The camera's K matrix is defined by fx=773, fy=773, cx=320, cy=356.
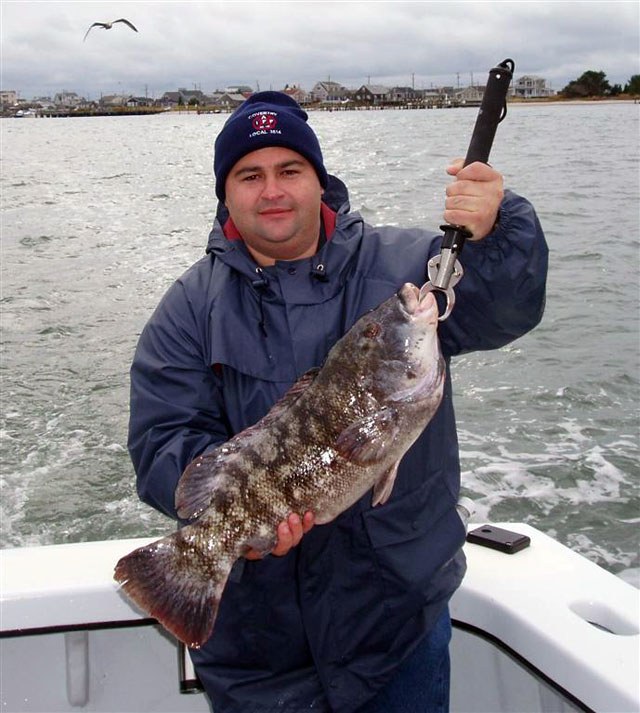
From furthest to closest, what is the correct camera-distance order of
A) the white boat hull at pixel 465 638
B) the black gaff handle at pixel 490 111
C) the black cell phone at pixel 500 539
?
the black cell phone at pixel 500 539 → the white boat hull at pixel 465 638 → the black gaff handle at pixel 490 111

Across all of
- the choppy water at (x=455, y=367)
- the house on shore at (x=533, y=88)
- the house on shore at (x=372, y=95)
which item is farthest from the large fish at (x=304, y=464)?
the house on shore at (x=372, y=95)

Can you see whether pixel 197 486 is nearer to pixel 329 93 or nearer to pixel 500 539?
pixel 500 539

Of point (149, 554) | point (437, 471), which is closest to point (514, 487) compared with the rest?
point (437, 471)

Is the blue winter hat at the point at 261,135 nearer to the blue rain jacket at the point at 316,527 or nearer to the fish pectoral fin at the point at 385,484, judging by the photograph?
the blue rain jacket at the point at 316,527

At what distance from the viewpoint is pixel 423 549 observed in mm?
3064

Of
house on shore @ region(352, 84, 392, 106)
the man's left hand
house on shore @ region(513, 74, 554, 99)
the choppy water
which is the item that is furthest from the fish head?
house on shore @ region(352, 84, 392, 106)

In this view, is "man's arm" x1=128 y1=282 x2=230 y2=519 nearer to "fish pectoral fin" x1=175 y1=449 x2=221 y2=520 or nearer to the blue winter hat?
"fish pectoral fin" x1=175 y1=449 x2=221 y2=520

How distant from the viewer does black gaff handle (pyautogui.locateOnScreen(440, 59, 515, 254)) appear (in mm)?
2674

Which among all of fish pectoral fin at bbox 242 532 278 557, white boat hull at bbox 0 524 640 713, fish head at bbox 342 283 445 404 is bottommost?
white boat hull at bbox 0 524 640 713

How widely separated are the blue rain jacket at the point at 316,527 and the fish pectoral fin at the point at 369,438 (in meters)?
0.38

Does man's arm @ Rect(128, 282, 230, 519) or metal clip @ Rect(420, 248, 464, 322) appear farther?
man's arm @ Rect(128, 282, 230, 519)

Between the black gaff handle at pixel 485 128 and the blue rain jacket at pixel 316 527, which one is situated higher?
the black gaff handle at pixel 485 128

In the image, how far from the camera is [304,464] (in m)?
2.74

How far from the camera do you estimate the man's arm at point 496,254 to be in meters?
2.70
